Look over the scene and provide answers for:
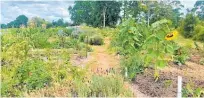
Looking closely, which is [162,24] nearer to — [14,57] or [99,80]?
[99,80]

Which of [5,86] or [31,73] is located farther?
[31,73]

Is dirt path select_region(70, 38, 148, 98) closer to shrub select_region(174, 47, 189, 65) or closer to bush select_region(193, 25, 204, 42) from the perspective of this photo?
shrub select_region(174, 47, 189, 65)

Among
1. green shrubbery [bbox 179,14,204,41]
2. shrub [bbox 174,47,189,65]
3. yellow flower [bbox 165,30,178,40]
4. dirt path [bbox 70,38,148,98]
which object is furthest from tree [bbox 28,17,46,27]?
yellow flower [bbox 165,30,178,40]

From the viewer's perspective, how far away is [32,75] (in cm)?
450

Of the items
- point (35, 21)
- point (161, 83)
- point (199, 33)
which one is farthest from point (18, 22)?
point (199, 33)

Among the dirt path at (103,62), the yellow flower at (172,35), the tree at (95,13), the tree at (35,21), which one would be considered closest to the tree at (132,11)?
the dirt path at (103,62)

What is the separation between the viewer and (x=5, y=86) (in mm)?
4223

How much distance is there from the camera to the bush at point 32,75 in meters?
4.42

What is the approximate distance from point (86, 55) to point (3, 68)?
435cm

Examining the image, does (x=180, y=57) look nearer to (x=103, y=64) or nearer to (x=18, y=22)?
(x=103, y=64)

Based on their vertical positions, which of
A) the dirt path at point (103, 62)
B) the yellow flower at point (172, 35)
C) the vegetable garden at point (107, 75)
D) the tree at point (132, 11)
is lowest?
the dirt path at point (103, 62)

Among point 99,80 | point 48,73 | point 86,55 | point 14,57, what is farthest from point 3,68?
point 86,55

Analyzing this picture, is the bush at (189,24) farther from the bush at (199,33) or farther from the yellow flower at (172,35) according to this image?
the yellow flower at (172,35)

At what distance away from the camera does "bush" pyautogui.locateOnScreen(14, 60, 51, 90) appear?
442 centimetres
